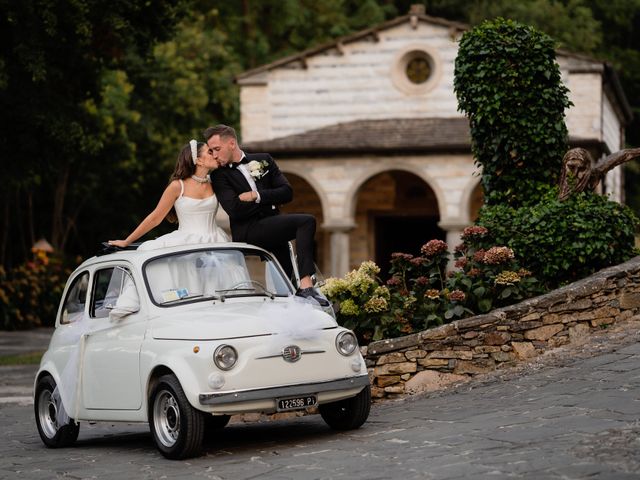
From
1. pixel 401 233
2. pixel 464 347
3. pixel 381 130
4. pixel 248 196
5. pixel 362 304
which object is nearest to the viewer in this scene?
pixel 248 196

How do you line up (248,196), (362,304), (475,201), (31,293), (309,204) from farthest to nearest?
(309,204), (475,201), (31,293), (362,304), (248,196)

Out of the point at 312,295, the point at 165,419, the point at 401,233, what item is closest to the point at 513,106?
the point at 312,295

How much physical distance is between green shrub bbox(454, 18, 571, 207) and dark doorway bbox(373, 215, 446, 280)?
20087mm

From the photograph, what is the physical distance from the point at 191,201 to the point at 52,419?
2368 millimetres

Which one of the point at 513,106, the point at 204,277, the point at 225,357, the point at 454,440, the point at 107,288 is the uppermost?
the point at 513,106

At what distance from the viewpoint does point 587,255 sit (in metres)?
12.8

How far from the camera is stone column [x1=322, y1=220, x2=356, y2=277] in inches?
1220

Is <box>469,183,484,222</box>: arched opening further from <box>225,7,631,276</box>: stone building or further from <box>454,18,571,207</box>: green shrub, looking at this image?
<box>454,18,571,207</box>: green shrub

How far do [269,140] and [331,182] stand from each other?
2.42 m

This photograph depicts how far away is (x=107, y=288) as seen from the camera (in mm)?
10109

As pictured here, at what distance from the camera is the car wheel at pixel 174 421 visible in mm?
8505

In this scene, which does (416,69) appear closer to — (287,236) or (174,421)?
(287,236)

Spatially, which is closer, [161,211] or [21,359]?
[161,211]

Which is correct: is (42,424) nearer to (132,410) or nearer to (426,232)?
(132,410)
